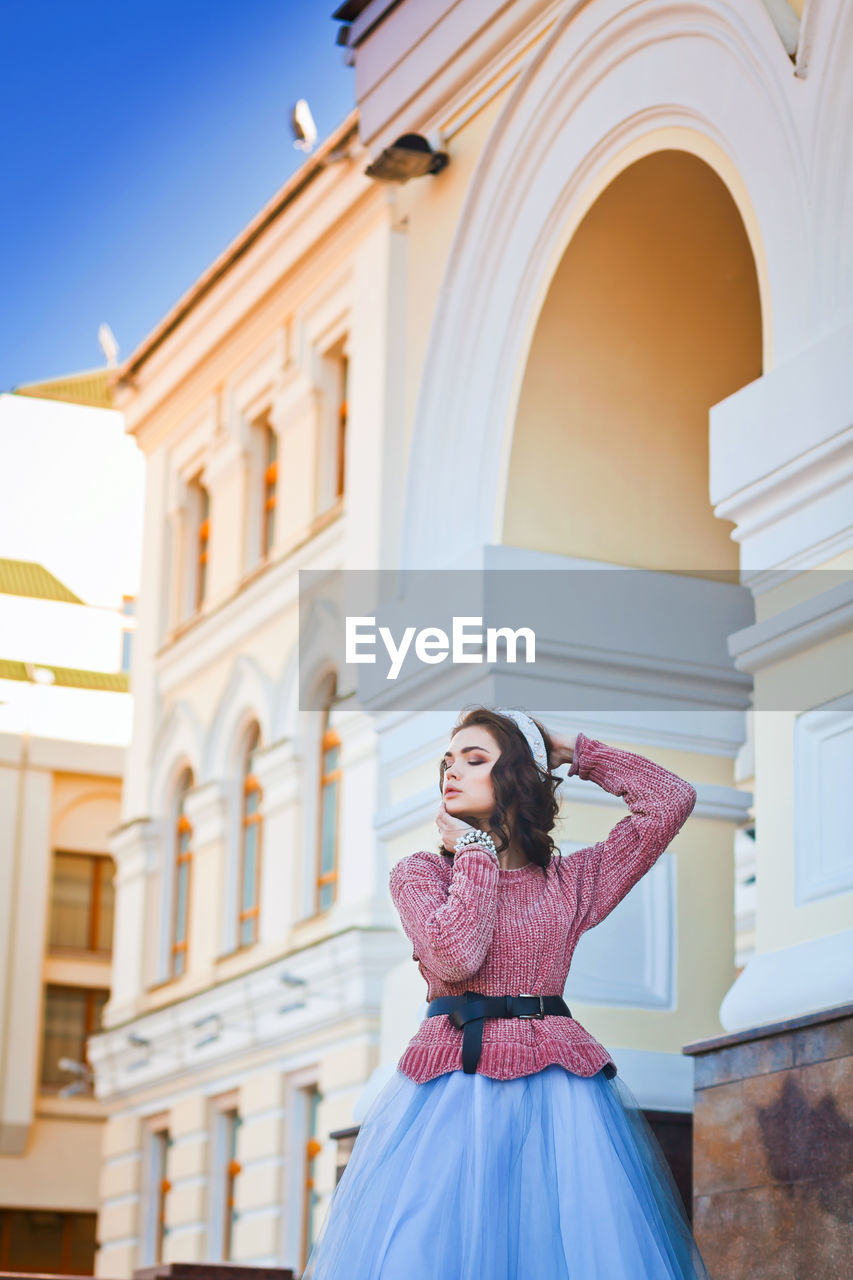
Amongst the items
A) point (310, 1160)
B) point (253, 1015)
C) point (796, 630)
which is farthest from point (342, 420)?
point (796, 630)

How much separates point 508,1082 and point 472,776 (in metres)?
0.64

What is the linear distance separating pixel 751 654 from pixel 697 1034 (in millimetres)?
2032

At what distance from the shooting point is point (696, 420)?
8.23m

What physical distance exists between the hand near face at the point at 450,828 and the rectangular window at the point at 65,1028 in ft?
72.9

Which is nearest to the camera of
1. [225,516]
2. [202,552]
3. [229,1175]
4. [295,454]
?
[229,1175]

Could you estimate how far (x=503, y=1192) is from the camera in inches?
151

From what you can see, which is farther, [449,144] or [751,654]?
[449,144]

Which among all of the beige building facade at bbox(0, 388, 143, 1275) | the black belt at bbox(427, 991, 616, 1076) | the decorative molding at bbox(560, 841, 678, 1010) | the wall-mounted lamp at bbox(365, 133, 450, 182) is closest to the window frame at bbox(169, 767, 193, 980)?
the beige building facade at bbox(0, 388, 143, 1275)

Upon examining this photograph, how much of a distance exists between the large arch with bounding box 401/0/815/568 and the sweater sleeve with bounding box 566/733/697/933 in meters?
2.15

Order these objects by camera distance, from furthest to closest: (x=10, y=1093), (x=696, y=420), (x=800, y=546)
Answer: (x=10, y=1093) < (x=696, y=420) < (x=800, y=546)

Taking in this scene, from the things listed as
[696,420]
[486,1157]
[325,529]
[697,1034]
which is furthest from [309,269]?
[486,1157]

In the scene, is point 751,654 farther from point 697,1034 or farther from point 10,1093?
point 10,1093

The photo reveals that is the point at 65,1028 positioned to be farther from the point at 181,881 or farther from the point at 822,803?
the point at 822,803

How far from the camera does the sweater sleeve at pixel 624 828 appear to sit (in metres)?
4.31
